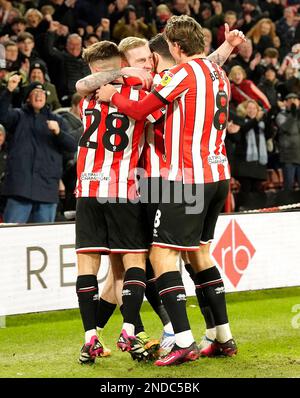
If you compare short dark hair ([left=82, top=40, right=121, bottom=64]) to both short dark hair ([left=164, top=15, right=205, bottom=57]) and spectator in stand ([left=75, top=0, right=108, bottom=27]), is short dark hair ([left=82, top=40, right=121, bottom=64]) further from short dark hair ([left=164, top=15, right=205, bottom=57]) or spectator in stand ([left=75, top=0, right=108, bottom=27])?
spectator in stand ([left=75, top=0, right=108, bottom=27])

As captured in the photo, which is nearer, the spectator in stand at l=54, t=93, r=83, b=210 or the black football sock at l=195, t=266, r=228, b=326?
the black football sock at l=195, t=266, r=228, b=326

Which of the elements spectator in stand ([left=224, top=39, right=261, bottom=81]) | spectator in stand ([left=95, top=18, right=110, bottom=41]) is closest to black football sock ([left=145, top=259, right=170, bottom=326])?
spectator in stand ([left=95, top=18, right=110, bottom=41])

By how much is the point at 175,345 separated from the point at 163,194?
1.00 metres

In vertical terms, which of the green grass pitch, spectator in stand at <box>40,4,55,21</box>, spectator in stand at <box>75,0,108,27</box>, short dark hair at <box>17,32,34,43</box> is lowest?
the green grass pitch

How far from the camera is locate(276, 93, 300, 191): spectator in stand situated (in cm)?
1370

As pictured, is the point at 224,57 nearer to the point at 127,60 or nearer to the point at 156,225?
the point at 127,60

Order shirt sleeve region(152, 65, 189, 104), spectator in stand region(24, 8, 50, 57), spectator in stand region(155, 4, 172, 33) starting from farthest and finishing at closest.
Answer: spectator in stand region(155, 4, 172, 33) → spectator in stand region(24, 8, 50, 57) → shirt sleeve region(152, 65, 189, 104)

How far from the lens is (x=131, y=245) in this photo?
6.17m

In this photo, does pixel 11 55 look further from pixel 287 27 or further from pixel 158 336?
pixel 287 27

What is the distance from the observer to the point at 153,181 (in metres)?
6.26

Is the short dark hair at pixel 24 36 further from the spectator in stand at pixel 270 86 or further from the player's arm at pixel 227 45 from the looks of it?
the player's arm at pixel 227 45

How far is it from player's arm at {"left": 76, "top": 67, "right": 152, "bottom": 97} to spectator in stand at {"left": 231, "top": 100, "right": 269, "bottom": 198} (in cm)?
677

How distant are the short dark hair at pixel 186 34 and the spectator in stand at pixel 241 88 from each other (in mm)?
7507
